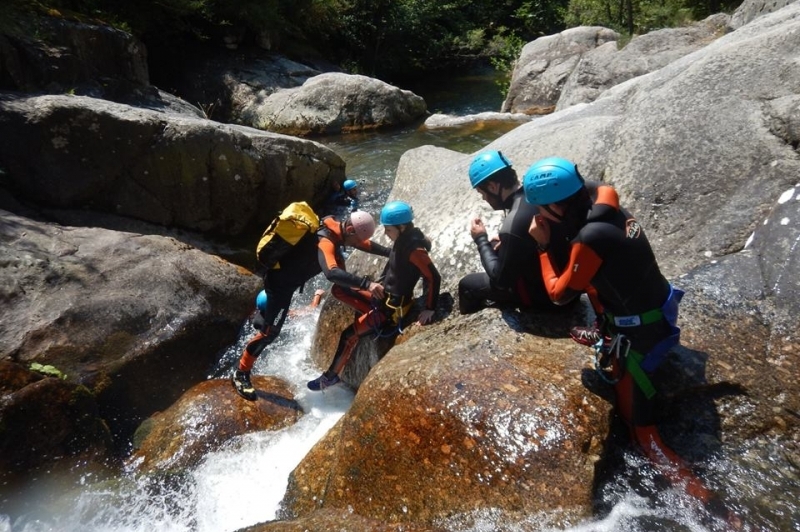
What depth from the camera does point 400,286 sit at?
5031 millimetres

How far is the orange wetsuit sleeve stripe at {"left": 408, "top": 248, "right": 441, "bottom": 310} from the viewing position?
15.9 ft

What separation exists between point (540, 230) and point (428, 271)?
1445 mm

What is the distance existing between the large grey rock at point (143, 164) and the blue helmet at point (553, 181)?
6.98 meters

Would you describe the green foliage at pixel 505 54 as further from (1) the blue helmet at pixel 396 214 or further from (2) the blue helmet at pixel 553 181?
(2) the blue helmet at pixel 553 181

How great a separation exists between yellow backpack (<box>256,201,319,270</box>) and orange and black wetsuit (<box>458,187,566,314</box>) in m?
1.78

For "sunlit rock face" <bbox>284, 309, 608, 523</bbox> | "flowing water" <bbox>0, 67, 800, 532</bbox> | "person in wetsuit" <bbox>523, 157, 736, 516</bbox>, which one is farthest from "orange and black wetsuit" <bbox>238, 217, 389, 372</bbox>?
"person in wetsuit" <bbox>523, 157, 736, 516</bbox>

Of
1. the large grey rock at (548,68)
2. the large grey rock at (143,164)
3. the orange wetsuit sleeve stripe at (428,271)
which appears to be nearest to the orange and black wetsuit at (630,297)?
the orange wetsuit sleeve stripe at (428,271)

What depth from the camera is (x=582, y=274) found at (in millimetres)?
3346

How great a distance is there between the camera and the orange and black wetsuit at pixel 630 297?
10.9 ft

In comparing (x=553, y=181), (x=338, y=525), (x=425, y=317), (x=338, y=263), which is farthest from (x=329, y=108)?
(x=338, y=525)

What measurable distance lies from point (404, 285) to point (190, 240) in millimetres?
5348

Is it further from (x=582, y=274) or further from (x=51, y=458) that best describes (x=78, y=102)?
(x=582, y=274)

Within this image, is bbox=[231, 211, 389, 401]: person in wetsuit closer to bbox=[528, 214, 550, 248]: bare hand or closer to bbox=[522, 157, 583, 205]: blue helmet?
bbox=[528, 214, 550, 248]: bare hand

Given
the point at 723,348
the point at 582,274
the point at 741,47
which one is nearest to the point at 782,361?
the point at 723,348
